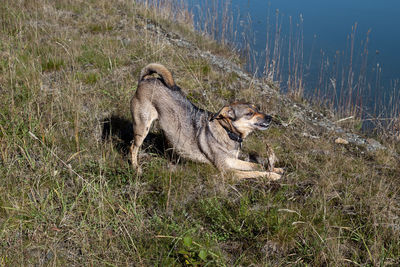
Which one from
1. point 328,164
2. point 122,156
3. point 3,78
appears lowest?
point 122,156

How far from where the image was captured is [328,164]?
4.55 meters

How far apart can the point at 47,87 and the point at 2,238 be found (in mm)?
3331

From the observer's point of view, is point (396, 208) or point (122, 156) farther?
point (122, 156)

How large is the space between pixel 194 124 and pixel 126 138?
48.6 inches

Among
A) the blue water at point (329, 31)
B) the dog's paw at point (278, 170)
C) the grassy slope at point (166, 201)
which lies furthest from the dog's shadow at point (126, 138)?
the blue water at point (329, 31)

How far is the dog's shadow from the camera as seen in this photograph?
486 cm

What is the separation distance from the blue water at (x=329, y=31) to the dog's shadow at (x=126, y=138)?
454 centimetres

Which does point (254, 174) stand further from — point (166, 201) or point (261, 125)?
point (166, 201)

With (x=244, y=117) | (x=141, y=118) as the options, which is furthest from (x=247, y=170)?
(x=141, y=118)

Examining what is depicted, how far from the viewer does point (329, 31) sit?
43.1ft

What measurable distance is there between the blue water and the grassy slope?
4.62 m

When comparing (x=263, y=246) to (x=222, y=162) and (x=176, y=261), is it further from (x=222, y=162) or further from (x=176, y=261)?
(x=222, y=162)

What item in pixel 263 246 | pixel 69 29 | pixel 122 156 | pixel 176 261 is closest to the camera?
pixel 176 261

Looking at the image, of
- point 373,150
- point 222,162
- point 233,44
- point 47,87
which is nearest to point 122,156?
point 222,162
